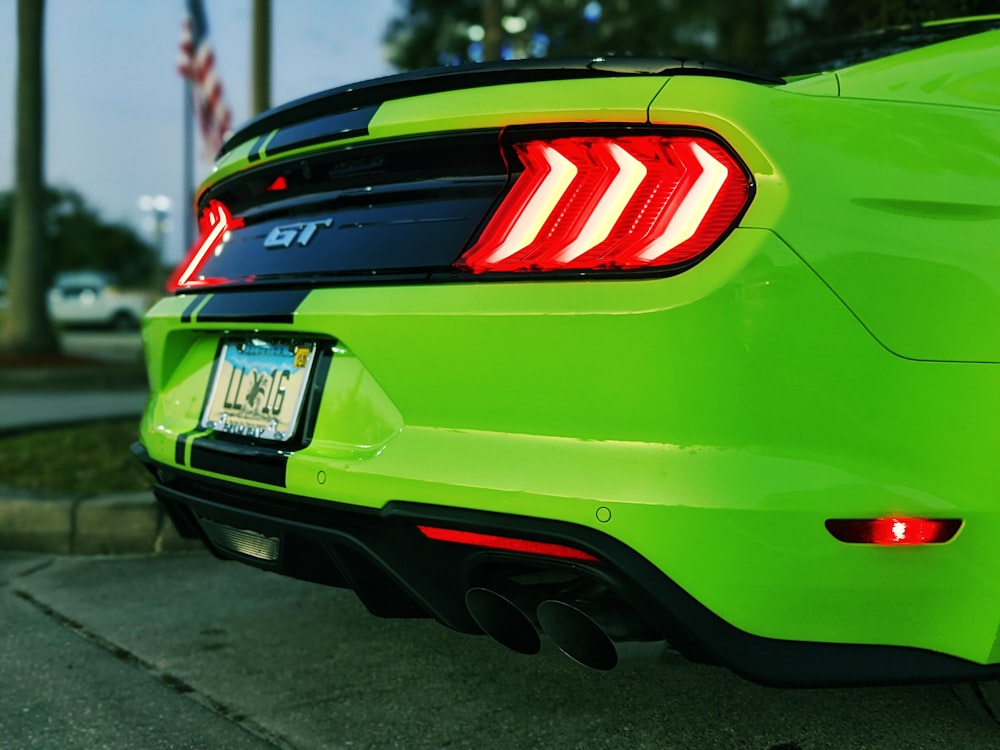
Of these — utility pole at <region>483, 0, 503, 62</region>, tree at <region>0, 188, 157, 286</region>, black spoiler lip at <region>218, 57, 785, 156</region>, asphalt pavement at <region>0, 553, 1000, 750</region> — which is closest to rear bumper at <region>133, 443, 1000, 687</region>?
asphalt pavement at <region>0, 553, 1000, 750</region>

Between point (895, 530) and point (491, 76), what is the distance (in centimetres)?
108

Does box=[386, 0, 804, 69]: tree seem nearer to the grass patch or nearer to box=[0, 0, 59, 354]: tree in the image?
box=[0, 0, 59, 354]: tree

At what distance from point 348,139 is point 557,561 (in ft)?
3.23

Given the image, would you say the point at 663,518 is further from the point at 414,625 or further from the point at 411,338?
the point at 414,625

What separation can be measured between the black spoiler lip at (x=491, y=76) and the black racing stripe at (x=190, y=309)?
0.49 metres

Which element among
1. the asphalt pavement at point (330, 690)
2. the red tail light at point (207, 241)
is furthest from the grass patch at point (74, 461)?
the red tail light at point (207, 241)

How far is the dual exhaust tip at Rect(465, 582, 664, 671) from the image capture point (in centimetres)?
185

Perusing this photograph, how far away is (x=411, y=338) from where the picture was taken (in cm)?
199

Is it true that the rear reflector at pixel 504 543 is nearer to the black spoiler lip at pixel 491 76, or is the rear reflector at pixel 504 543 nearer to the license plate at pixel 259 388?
the license plate at pixel 259 388

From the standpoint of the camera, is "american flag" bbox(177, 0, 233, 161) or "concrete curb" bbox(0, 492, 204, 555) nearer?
"concrete curb" bbox(0, 492, 204, 555)

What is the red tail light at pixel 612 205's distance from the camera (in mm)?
1817

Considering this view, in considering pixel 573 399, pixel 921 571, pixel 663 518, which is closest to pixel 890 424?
pixel 921 571

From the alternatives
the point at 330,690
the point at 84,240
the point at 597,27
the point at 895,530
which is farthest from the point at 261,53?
the point at 84,240

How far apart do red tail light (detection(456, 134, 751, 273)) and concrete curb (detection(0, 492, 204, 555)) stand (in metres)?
2.48
